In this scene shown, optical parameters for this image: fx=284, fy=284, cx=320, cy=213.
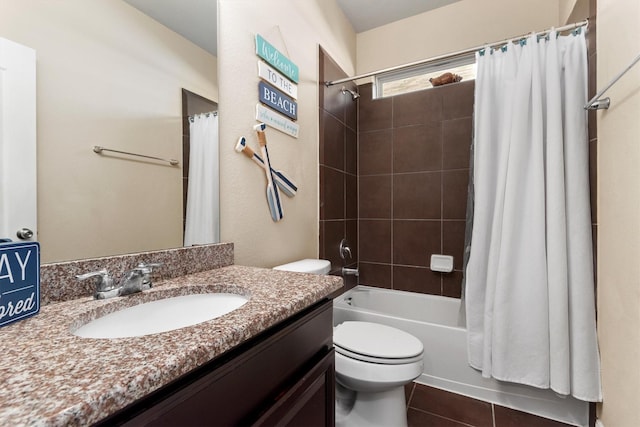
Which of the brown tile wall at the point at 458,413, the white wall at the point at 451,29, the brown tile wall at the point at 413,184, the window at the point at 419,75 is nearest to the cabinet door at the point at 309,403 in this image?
the brown tile wall at the point at 458,413

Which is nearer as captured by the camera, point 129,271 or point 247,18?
point 129,271

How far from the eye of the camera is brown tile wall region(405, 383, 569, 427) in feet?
4.76

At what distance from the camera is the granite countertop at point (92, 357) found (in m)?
0.32

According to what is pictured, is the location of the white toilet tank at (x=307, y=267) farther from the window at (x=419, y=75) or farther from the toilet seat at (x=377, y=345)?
the window at (x=419, y=75)

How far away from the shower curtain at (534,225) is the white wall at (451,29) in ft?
2.01

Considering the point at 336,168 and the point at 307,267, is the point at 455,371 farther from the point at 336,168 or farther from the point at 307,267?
the point at 336,168

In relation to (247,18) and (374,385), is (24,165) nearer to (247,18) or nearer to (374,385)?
(247,18)

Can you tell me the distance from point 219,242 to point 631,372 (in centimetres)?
161

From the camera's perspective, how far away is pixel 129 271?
82 centimetres

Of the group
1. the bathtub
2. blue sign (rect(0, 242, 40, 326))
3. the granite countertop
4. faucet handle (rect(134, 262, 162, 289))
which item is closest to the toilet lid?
the bathtub

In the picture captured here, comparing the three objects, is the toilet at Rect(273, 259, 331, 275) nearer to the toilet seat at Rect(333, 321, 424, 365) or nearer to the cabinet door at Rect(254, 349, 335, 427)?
the toilet seat at Rect(333, 321, 424, 365)

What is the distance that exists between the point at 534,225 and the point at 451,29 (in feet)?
5.44

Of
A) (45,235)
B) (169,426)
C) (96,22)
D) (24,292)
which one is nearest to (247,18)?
(96,22)

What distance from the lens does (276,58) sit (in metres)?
1.46
